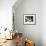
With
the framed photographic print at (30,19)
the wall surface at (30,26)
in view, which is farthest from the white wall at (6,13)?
the framed photographic print at (30,19)

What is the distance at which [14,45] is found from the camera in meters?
3.11

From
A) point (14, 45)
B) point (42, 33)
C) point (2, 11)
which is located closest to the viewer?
point (14, 45)

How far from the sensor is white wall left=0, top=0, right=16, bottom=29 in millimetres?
4344

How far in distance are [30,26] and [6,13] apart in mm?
1402

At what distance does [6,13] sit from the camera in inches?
173

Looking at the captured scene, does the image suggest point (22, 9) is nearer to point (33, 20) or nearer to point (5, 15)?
point (33, 20)

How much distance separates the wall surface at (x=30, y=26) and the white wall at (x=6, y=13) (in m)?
0.83

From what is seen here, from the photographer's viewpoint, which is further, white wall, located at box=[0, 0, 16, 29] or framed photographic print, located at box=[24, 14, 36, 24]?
framed photographic print, located at box=[24, 14, 36, 24]

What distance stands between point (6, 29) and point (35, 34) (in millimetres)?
1490

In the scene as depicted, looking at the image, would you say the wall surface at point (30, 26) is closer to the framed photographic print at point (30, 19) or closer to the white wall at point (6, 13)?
the framed photographic print at point (30, 19)

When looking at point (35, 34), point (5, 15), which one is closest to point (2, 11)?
point (5, 15)

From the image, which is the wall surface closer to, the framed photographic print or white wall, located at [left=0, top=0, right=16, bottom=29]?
the framed photographic print

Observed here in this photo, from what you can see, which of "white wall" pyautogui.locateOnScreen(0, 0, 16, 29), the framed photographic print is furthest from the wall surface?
"white wall" pyautogui.locateOnScreen(0, 0, 16, 29)

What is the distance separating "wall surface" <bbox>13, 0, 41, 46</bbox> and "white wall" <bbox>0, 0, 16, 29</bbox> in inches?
32.5
